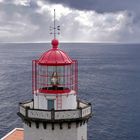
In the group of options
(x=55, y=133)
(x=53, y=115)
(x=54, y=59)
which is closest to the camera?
(x=53, y=115)

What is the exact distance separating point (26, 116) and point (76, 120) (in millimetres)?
1890

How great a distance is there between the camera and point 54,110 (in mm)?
11820

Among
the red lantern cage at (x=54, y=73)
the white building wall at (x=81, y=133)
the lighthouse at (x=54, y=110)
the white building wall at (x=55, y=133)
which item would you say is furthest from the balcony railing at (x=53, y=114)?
the red lantern cage at (x=54, y=73)

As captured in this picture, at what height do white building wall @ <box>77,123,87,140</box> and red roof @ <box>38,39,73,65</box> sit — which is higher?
red roof @ <box>38,39,73,65</box>

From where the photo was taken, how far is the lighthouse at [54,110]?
11.9m

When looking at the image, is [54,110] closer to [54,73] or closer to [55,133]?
[55,133]

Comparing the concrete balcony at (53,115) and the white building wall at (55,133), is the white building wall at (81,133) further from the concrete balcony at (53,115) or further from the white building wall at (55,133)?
the concrete balcony at (53,115)

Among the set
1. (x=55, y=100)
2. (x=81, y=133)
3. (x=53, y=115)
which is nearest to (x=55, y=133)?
(x=53, y=115)

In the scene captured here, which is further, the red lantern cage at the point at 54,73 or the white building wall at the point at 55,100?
the red lantern cage at the point at 54,73

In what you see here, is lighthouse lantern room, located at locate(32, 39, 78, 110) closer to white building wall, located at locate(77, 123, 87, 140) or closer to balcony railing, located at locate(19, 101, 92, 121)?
balcony railing, located at locate(19, 101, 92, 121)

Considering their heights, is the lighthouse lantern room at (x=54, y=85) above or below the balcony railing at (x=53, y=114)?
above

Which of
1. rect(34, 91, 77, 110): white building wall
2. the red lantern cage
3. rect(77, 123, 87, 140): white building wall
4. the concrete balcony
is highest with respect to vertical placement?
the red lantern cage

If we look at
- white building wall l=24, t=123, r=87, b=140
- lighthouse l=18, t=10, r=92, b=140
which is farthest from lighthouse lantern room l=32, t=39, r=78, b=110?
white building wall l=24, t=123, r=87, b=140

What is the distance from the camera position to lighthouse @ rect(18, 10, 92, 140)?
11.9 metres
